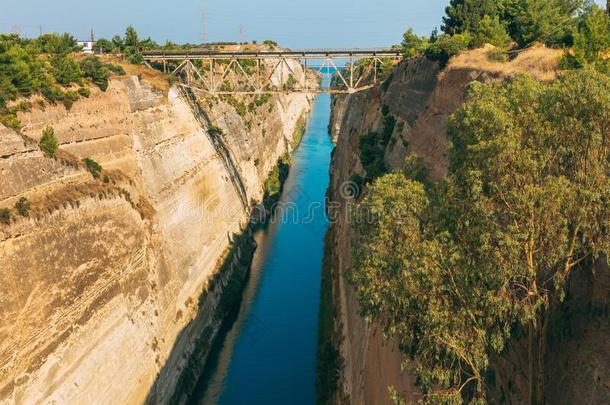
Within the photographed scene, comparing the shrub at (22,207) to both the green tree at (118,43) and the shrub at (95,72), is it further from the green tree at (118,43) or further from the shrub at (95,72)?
the green tree at (118,43)

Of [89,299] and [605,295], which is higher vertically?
→ [605,295]

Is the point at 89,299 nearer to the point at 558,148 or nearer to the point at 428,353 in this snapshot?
the point at 428,353

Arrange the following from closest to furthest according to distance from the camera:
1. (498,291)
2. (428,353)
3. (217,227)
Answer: (498,291), (428,353), (217,227)

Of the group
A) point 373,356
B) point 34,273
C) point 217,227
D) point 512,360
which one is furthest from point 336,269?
point 512,360

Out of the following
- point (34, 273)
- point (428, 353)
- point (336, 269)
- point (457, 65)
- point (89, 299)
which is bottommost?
point (336, 269)

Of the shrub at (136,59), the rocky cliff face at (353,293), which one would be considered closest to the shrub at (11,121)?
the rocky cliff face at (353,293)

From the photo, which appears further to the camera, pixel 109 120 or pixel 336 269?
pixel 336 269

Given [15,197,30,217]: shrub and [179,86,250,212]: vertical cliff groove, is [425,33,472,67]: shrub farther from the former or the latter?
[179,86,250,212]: vertical cliff groove
